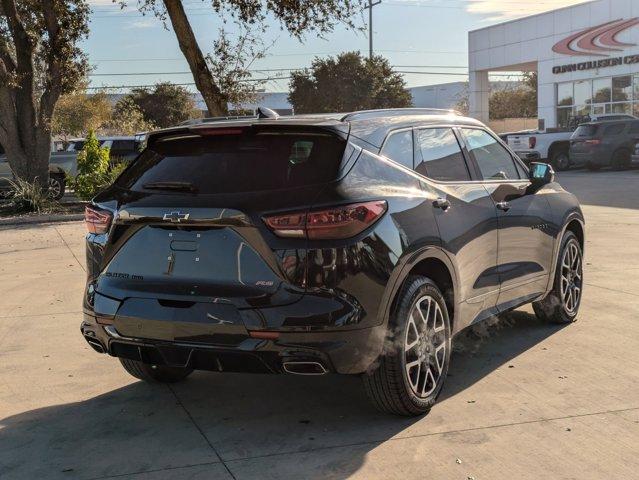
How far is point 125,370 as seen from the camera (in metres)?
5.45

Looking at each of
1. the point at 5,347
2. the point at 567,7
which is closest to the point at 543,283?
the point at 5,347

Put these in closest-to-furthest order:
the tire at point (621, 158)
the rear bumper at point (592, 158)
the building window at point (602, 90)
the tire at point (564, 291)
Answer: the tire at point (564, 291) → the tire at point (621, 158) → the rear bumper at point (592, 158) → the building window at point (602, 90)

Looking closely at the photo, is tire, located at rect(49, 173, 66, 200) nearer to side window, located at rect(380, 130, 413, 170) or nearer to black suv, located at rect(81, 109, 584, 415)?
black suv, located at rect(81, 109, 584, 415)

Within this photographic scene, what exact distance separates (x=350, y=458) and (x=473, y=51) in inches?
1810

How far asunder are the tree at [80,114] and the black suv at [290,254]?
180ft

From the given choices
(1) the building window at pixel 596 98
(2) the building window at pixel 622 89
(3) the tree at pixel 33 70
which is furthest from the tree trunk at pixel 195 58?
(2) the building window at pixel 622 89

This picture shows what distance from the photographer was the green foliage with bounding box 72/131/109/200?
17406 millimetres

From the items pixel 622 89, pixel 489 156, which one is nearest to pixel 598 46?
pixel 622 89

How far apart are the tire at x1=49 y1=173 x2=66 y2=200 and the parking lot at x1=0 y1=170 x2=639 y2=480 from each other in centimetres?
1234

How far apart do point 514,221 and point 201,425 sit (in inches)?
104

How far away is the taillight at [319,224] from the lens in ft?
12.6

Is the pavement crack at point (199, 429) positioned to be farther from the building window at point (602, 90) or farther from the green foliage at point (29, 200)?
the building window at point (602, 90)

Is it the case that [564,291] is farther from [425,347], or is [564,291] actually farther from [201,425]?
[201,425]

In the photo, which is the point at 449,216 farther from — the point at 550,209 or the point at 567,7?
the point at 567,7
